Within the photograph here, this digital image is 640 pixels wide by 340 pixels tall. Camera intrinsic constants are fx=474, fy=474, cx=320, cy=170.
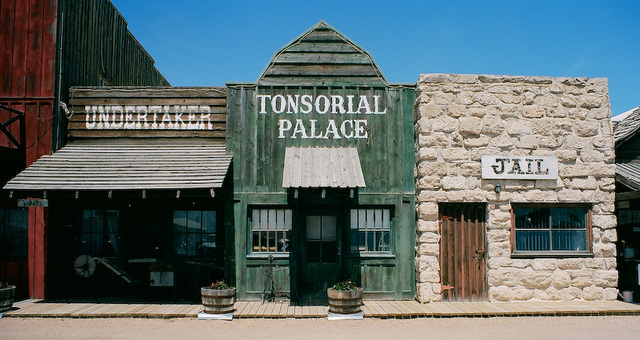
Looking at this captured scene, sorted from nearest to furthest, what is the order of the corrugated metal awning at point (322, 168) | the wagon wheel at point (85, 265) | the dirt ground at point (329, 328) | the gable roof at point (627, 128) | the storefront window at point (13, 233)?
the dirt ground at point (329, 328)
the corrugated metal awning at point (322, 168)
the wagon wheel at point (85, 265)
the storefront window at point (13, 233)
the gable roof at point (627, 128)

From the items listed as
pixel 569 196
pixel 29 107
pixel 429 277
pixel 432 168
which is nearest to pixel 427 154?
pixel 432 168

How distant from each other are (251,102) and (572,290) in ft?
26.8

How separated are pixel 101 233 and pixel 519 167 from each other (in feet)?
31.7

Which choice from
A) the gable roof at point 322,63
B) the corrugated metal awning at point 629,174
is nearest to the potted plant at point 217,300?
the gable roof at point 322,63

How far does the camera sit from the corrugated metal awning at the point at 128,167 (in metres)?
9.41

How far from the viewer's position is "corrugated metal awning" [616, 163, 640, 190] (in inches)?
404

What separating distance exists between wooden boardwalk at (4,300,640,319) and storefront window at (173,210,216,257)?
4.71 ft

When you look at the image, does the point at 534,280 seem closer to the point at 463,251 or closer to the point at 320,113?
the point at 463,251

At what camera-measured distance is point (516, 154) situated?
10406mm

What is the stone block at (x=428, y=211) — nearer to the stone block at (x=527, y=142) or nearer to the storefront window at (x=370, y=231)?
the storefront window at (x=370, y=231)

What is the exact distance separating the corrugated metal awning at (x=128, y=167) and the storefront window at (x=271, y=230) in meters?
1.45

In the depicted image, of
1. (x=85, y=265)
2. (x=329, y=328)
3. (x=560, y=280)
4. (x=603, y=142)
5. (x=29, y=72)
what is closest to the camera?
(x=329, y=328)

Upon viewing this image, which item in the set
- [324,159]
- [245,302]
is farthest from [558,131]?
[245,302]

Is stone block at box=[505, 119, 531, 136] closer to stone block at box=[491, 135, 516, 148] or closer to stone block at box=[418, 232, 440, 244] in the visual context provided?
stone block at box=[491, 135, 516, 148]
